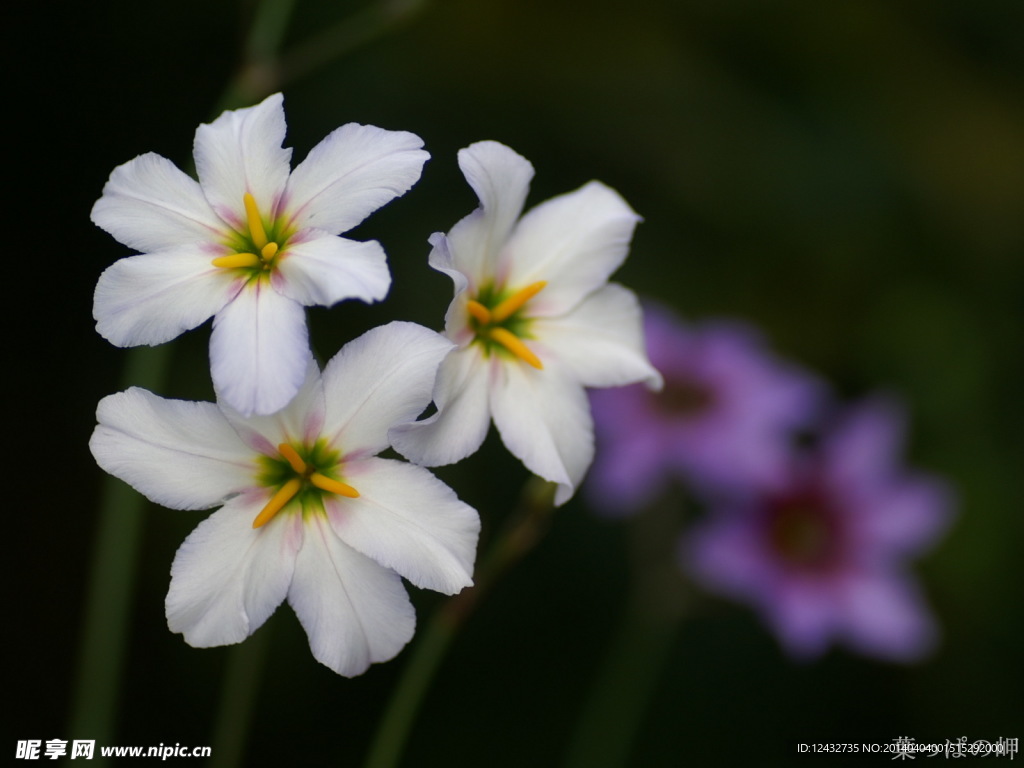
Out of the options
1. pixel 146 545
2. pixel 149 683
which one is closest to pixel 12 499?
pixel 146 545

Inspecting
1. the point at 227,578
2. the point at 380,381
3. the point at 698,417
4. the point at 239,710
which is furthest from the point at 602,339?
the point at 698,417

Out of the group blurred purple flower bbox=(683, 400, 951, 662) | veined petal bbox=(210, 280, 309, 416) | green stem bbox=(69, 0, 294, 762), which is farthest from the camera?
blurred purple flower bbox=(683, 400, 951, 662)

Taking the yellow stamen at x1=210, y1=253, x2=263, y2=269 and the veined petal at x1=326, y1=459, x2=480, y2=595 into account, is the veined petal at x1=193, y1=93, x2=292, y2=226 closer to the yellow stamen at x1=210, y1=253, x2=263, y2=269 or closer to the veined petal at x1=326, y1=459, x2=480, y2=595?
the yellow stamen at x1=210, y1=253, x2=263, y2=269

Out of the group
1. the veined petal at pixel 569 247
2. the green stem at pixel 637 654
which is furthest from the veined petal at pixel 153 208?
the green stem at pixel 637 654

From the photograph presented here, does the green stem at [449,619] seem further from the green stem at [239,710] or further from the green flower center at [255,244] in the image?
the green flower center at [255,244]

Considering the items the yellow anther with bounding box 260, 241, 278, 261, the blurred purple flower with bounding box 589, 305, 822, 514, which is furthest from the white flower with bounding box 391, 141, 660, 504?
the blurred purple flower with bounding box 589, 305, 822, 514

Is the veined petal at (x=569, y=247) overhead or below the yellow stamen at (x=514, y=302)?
overhead

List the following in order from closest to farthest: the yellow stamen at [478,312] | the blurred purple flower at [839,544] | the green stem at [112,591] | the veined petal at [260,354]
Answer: the veined petal at [260,354] → the yellow stamen at [478,312] → the green stem at [112,591] → the blurred purple flower at [839,544]
